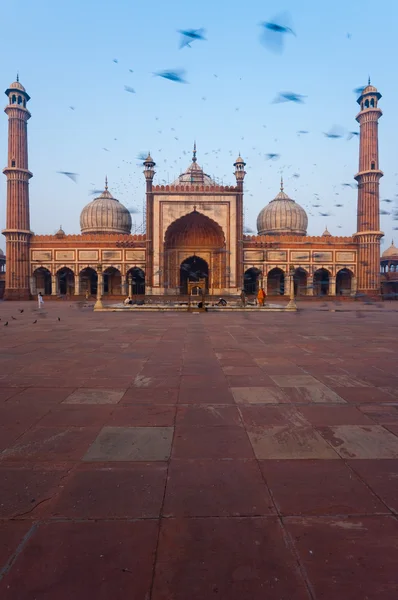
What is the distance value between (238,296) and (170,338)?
74.9ft

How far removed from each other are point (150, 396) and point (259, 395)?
1153 millimetres

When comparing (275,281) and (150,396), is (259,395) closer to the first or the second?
(150,396)

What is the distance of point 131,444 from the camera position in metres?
2.90

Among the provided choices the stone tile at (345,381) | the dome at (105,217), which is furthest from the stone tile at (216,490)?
the dome at (105,217)

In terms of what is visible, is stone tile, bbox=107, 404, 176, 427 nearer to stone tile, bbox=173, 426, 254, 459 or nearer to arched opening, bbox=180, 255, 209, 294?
stone tile, bbox=173, 426, 254, 459

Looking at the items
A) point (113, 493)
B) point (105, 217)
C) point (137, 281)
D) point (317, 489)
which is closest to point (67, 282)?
point (137, 281)

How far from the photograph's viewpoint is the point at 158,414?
3559 millimetres

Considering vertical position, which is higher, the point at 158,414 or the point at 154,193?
the point at 154,193

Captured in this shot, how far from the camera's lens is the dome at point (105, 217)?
39688 mm

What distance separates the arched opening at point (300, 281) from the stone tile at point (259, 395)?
32344 mm

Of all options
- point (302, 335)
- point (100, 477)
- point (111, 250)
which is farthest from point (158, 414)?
point (111, 250)

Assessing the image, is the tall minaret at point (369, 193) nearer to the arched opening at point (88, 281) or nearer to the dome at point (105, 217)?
the dome at point (105, 217)

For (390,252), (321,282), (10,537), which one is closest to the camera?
(10,537)

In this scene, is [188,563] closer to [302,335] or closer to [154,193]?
[302,335]
